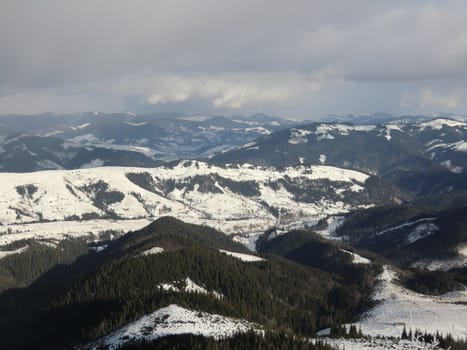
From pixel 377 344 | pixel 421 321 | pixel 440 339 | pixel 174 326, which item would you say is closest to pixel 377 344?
pixel 377 344

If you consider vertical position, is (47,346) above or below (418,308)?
below

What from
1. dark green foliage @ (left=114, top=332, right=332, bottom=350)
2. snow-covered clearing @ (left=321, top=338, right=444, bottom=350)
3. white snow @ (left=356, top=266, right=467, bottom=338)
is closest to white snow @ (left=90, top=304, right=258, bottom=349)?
dark green foliage @ (left=114, top=332, right=332, bottom=350)

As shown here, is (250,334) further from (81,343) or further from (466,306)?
(466,306)

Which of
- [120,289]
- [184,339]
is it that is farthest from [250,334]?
[120,289]

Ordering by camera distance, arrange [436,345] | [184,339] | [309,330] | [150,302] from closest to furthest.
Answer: [184,339] < [436,345] < [150,302] < [309,330]

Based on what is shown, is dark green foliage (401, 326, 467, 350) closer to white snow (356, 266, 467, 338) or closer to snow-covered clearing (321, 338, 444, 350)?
snow-covered clearing (321, 338, 444, 350)

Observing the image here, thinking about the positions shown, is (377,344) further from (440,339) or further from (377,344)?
(440,339)

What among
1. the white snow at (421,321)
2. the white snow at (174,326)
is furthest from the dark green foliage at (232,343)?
the white snow at (421,321)

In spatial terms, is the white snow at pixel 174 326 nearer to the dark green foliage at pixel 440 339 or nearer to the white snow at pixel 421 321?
the dark green foliage at pixel 440 339
